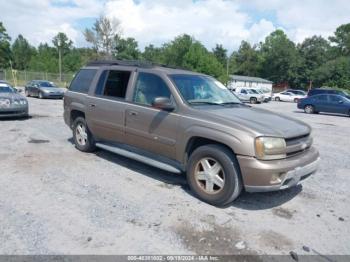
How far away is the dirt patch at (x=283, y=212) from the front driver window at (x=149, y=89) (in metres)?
2.28

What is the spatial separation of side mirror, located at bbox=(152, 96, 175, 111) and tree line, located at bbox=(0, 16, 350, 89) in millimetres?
42314

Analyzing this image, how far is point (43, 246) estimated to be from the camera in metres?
3.26

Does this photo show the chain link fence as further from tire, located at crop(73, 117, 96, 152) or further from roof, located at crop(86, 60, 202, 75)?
roof, located at crop(86, 60, 202, 75)

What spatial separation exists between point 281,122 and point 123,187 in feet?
8.42

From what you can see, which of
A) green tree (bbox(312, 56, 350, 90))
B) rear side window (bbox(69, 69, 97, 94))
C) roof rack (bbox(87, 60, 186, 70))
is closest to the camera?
roof rack (bbox(87, 60, 186, 70))

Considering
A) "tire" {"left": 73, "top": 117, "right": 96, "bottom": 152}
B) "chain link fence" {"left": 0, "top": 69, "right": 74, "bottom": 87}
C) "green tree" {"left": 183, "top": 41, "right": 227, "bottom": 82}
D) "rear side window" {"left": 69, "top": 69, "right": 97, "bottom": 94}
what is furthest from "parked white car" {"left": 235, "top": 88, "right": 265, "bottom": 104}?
"chain link fence" {"left": 0, "top": 69, "right": 74, "bottom": 87}

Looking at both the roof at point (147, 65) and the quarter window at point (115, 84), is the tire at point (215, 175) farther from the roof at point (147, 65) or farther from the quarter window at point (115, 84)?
the quarter window at point (115, 84)

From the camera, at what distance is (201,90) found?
17.4 ft

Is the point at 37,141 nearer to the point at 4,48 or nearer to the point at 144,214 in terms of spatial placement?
the point at 144,214

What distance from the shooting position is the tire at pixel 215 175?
416 cm

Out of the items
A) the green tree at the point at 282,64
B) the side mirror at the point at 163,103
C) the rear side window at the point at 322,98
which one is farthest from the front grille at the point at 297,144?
the green tree at the point at 282,64

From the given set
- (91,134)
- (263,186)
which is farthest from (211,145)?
(91,134)

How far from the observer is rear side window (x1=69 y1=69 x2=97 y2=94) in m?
6.62

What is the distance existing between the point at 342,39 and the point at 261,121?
9145 cm
